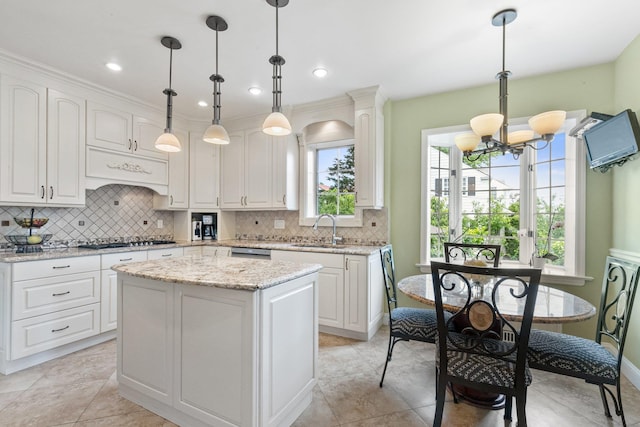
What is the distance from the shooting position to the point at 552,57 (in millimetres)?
2539

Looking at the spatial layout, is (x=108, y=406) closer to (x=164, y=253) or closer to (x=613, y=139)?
(x=164, y=253)

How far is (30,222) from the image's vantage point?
2.76 metres

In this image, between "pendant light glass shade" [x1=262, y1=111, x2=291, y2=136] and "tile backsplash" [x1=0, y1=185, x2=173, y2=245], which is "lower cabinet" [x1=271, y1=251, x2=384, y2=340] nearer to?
"pendant light glass shade" [x1=262, y1=111, x2=291, y2=136]

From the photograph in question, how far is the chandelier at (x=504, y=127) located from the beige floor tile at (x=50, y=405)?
123 inches

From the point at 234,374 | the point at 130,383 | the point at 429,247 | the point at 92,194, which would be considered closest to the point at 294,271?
the point at 234,374

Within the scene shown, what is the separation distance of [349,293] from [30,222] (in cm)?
311

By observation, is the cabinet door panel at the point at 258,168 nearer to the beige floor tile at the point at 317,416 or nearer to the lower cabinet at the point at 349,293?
the lower cabinet at the point at 349,293

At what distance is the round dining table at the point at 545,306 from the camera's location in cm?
149

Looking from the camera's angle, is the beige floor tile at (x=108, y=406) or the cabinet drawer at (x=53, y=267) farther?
the cabinet drawer at (x=53, y=267)

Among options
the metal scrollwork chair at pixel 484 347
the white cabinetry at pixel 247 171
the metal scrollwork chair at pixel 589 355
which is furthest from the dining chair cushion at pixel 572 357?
the white cabinetry at pixel 247 171

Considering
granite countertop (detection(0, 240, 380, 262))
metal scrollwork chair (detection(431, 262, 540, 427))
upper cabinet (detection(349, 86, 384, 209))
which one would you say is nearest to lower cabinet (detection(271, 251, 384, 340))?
granite countertop (detection(0, 240, 380, 262))

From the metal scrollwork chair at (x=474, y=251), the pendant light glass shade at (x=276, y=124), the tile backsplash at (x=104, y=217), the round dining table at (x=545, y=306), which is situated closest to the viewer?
the round dining table at (x=545, y=306)

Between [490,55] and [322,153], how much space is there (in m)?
2.16

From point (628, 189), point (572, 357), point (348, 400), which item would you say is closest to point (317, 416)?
point (348, 400)
